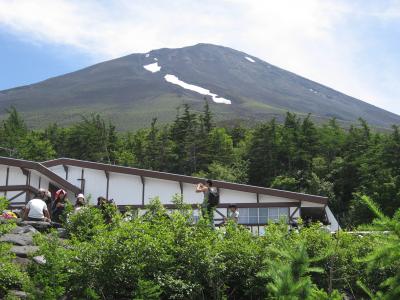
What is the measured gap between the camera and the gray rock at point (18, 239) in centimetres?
960

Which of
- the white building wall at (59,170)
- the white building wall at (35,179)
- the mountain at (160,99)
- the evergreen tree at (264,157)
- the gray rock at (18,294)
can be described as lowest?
the gray rock at (18,294)

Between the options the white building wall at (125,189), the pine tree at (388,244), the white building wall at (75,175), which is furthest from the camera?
the white building wall at (75,175)

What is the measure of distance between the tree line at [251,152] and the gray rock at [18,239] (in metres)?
34.6

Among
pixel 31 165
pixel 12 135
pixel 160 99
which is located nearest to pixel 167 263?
pixel 31 165

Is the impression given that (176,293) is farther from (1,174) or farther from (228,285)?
(1,174)

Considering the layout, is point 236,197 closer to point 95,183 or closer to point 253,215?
point 253,215

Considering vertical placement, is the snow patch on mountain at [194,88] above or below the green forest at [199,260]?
above

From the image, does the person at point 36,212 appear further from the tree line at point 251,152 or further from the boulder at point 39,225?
the tree line at point 251,152

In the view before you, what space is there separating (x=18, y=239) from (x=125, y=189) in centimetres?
1522

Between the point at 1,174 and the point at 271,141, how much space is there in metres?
31.8

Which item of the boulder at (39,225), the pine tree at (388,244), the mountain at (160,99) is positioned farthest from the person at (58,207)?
the mountain at (160,99)

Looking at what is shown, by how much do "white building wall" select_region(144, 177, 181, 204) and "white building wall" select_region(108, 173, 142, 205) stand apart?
35 cm

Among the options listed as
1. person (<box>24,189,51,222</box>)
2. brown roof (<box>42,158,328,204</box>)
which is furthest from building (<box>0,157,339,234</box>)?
person (<box>24,189,51,222</box>)

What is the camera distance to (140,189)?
24812 millimetres
